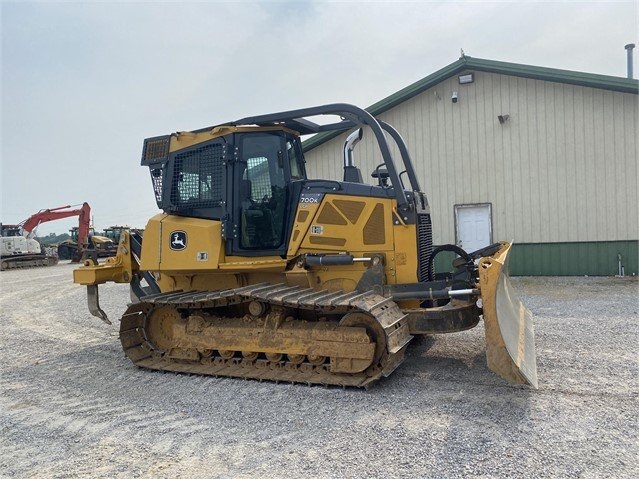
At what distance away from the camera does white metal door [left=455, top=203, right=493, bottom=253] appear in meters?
13.5

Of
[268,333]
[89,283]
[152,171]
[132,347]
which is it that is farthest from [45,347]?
[268,333]

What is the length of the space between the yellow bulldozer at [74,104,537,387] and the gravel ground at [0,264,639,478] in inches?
16.2

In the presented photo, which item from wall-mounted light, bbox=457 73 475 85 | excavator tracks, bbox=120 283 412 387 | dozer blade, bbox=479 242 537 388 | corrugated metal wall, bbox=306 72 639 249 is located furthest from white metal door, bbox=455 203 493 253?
excavator tracks, bbox=120 283 412 387

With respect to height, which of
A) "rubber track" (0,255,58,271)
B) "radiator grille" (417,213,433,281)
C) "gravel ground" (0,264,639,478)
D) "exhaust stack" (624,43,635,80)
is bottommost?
"gravel ground" (0,264,639,478)

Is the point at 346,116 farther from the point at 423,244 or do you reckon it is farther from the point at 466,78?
the point at 466,78

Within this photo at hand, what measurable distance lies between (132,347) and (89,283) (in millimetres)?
1273

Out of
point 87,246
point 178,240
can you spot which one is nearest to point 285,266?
point 178,240

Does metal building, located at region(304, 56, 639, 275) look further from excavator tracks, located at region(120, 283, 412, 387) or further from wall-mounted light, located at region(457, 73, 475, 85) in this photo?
excavator tracks, located at region(120, 283, 412, 387)

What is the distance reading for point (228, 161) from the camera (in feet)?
19.6

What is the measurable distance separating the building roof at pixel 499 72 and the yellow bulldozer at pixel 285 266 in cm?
733

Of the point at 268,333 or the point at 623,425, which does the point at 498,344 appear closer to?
the point at 623,425

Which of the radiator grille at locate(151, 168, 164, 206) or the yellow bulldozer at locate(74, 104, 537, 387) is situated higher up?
the radiator grille at locate(151, 168, 164, 206)

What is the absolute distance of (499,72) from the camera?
→ 1295cm

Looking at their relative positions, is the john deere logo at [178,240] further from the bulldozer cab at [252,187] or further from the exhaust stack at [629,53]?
the exhaust stack at [629,53]
